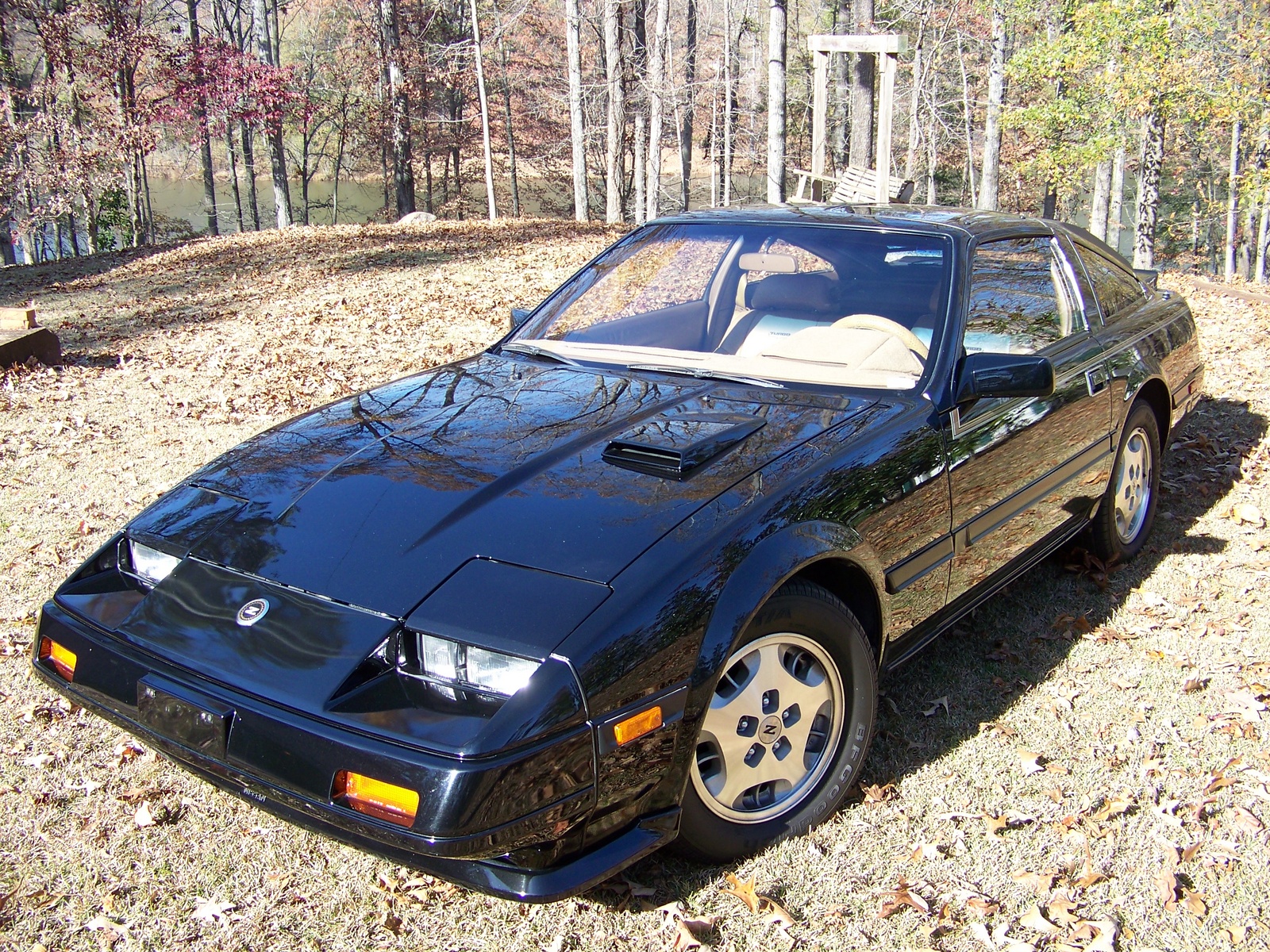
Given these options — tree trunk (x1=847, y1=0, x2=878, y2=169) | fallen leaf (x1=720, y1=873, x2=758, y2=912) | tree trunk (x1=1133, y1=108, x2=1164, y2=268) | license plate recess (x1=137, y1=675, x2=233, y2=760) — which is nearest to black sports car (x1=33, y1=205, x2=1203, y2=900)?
license plate recess (x1=137, y1=675, x2=233, y2=760)

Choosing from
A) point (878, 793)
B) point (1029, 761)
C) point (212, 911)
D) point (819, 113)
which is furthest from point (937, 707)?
point (819, 113)

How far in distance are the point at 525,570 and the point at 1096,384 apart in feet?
8.99

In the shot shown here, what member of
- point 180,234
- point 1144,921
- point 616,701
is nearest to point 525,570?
point 616,701

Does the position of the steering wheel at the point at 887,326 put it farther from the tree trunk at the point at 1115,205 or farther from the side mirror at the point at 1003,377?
the tree trunk at the point at 1115,205

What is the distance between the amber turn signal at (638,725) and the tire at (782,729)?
20 centimetres

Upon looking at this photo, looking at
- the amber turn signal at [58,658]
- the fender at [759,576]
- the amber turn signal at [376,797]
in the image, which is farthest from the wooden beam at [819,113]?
the amber turn signal at [376,797]

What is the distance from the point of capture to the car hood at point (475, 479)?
95.1 inches

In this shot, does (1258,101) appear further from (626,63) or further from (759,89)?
(759,89)

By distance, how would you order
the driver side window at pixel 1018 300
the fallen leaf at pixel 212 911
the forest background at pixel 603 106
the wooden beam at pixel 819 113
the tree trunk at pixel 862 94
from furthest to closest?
the tree trunk at pixel 862 94 → the forest background at pixel 603 106 → the wooden beam at pixel 819 113 → the driver side window at pixel 1018 300 → the fallen leaf at pixel 212 911

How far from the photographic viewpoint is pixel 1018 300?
387 cm

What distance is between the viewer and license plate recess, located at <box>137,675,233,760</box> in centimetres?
225

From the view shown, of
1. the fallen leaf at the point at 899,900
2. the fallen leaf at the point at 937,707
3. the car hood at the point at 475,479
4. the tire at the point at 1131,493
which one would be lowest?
the fallen leaf at the point at 899,900

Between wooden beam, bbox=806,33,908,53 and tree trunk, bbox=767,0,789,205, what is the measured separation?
3.09ft

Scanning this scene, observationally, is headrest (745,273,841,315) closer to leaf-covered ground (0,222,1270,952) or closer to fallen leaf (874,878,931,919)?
leaf-covered ground (0,222,1270,952)
